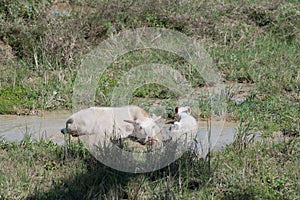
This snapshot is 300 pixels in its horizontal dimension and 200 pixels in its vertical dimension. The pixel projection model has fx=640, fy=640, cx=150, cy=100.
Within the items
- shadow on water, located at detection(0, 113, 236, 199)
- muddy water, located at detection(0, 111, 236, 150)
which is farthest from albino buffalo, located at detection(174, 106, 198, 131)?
shadow on water, located at detection(0, 113, 236, 199)

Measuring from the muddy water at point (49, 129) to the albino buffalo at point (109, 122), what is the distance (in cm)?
21

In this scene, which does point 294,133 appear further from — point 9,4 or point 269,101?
point 9,4

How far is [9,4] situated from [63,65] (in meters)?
1.94

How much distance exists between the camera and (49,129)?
622 centimetres

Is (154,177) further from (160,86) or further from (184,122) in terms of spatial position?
(160,86)

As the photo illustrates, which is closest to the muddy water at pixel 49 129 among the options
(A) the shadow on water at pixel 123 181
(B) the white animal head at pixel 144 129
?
(B) the white animal head at pixel 144 129

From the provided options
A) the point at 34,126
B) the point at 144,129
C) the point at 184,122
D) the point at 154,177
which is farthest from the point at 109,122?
the point at 154,177

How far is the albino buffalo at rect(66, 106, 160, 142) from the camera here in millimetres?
5676

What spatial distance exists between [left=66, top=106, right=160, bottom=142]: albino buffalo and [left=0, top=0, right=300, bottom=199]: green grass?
485 mm

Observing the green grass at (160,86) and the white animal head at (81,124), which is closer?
the green grass at (160,86)

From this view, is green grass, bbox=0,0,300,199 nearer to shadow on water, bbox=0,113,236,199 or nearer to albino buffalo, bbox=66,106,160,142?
shadow on water, bbox=0,113,236,199

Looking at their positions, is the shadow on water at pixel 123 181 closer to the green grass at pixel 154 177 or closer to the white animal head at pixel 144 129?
the green grass at pixel 154 177

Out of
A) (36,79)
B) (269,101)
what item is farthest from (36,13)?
(269,101)

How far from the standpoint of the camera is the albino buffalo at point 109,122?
223 inches
